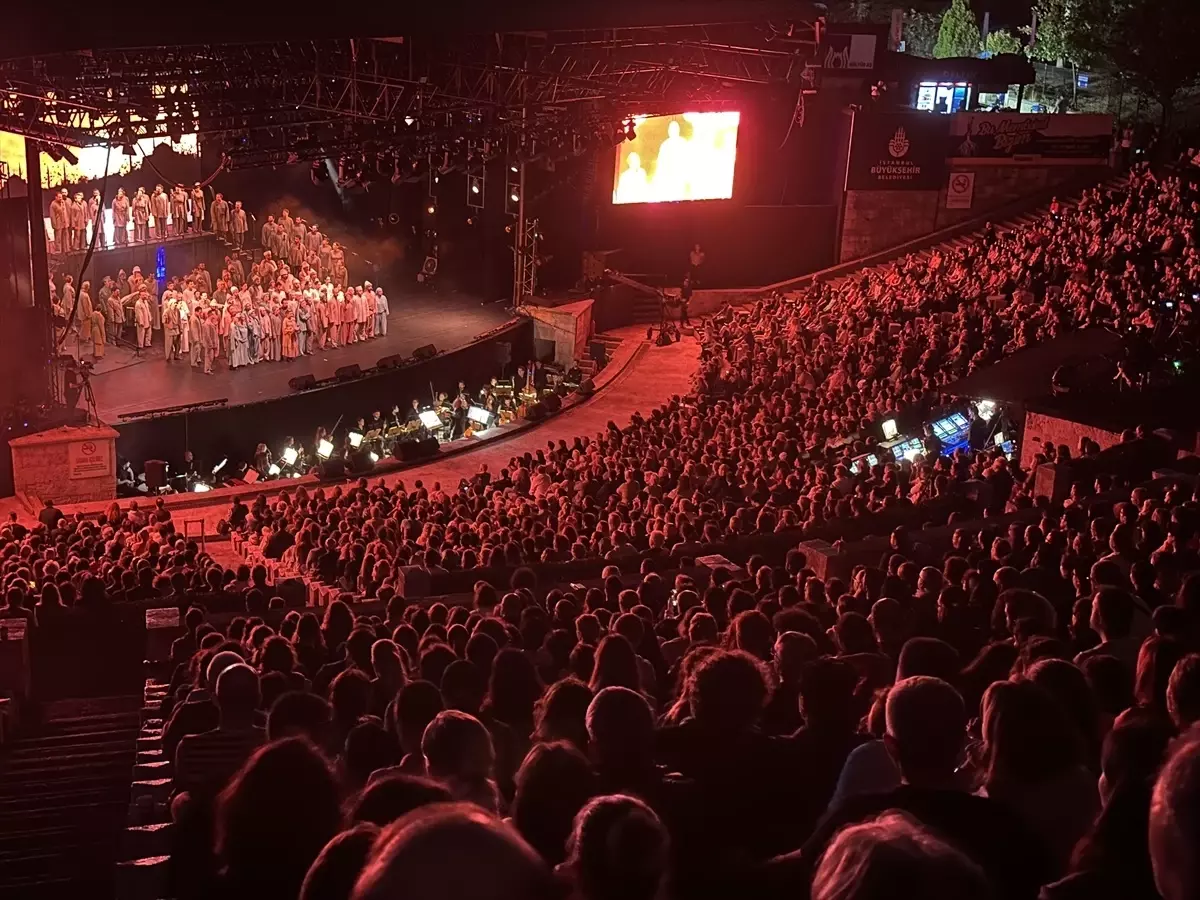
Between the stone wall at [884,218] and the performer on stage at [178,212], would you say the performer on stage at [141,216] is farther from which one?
the stone wall at [884,218]

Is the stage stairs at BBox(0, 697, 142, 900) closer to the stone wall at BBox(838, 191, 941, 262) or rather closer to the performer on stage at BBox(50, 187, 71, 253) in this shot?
the performer on stage at BBox(50, 187, 71, 253)

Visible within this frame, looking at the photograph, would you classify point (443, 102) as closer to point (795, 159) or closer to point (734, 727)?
point (795, 159)

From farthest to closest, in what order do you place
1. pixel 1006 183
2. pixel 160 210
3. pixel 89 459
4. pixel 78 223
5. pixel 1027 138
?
pixel 1006 183
pixel 1027 138
pixel 160 210
pixel 78 223
pixel 89 459

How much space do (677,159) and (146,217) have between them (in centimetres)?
1342

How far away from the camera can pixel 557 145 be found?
31.3 m

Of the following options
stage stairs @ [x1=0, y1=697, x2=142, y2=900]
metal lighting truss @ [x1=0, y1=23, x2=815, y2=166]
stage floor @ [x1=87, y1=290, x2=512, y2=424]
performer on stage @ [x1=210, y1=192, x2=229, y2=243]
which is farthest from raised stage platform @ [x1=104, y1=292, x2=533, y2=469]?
stage stairs @ [x1=0, y1=697, x2=142, y2=900]

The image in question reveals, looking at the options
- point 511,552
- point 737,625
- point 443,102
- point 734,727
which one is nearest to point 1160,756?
point 734,727

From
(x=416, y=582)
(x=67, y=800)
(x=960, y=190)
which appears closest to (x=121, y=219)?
(x=960, y=190)

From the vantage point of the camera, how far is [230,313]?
92.5ft

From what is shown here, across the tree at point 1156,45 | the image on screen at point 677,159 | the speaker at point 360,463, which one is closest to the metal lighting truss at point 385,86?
the image on screen at point 677,159

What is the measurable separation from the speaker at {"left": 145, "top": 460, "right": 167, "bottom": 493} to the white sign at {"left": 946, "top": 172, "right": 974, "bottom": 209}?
71.5ft

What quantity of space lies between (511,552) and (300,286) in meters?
18.2

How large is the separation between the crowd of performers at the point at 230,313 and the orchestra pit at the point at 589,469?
10cm

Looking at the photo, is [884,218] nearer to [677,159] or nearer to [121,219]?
[677,159]
